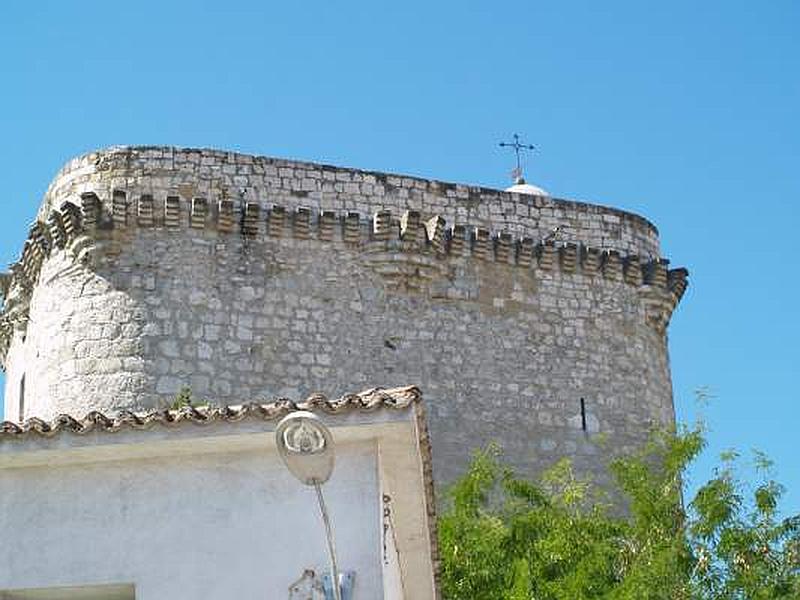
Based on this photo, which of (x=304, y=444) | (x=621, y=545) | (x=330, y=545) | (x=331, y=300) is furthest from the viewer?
(x=331, y=300)

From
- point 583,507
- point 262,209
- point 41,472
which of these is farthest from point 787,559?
point 41,472

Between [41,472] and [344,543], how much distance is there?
1.78 meters

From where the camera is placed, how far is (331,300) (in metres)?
21.2

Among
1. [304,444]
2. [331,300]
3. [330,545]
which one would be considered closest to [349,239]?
[331,300]

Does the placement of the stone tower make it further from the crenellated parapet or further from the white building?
the white building

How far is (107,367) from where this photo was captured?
2033 cm

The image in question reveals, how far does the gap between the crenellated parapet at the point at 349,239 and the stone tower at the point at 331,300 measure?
23 millimetres

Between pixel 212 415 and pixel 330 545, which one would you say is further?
pixel 212 415

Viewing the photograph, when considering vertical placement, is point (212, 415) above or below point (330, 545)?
above

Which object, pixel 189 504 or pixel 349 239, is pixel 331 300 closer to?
pixel 349 239

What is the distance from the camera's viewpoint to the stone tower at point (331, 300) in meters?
20.5

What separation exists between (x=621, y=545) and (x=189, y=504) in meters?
9.80

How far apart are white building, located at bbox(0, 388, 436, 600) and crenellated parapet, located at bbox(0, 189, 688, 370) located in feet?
36.8

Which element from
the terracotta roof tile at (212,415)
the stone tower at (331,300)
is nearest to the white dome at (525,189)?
the stone tower at (331,300)
